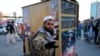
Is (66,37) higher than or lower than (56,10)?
lower

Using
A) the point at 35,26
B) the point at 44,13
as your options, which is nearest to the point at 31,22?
the point at 35,26

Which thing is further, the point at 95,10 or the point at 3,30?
the point at 3,30

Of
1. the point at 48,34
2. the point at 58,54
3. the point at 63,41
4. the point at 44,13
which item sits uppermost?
the point at 44,13

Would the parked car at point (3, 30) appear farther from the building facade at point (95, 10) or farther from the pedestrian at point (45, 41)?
the pedestrian at point (45, 41)

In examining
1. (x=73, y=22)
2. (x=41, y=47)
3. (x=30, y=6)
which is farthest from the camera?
(x=30, y=6)

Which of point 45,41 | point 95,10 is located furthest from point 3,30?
point 45,41

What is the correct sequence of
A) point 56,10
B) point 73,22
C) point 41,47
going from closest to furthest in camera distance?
point 41,47 < point 56,10 < point 73,22

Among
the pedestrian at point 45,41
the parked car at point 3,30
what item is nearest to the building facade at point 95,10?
the parked car at point 3,30

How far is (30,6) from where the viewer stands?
6.91m

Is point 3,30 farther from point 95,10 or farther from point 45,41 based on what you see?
point 45,41

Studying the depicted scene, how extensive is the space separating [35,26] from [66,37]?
1.63 m

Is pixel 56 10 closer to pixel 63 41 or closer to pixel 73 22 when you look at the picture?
pixel 63 41

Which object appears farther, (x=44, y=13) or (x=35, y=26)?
(x=35, y=26)

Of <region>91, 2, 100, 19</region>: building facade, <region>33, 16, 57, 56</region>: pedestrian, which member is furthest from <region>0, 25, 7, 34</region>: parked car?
<region>33, 16, 57, 56</region>: pedestrian
